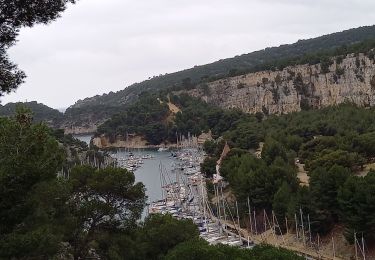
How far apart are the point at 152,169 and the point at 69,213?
70293mm

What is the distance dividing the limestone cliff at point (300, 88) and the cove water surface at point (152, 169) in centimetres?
2594

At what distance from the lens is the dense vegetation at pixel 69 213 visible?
10.7 m

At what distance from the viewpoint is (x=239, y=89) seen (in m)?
127

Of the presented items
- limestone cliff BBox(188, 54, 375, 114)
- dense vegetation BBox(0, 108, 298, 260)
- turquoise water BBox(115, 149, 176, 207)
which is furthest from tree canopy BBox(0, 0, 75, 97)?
limestone cliff BBox(188, 54, 375, 114)

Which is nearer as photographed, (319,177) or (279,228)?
(319,177)

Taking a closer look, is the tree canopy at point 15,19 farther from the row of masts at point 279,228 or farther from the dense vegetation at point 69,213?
the row of masts at point 279,228

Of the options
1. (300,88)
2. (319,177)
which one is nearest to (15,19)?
(319,177)

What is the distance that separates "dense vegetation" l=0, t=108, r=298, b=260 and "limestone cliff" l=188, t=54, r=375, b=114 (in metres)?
78.4

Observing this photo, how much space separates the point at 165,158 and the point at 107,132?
30389 millimetres

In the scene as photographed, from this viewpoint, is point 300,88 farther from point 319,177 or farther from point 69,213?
point 69,213

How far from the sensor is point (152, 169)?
8888 cm

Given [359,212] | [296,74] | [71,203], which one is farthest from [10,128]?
[296,74]

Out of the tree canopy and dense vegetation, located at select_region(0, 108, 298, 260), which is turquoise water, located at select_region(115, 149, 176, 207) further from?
the tree canopy

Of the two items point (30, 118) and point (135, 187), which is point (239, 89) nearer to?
point (135, 187)
